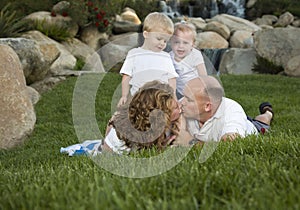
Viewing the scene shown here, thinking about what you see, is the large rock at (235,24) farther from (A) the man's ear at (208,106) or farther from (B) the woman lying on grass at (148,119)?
(B) the woman lying on grass at (148,119)

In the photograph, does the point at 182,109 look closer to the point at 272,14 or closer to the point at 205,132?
the point at 205,132

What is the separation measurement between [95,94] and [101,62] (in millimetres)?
5260

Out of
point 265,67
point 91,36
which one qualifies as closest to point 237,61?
point 265,67

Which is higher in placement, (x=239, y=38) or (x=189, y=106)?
(x=189, y=106)

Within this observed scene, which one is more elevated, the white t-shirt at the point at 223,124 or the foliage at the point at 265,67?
the white t-shirt at the point at 223,124

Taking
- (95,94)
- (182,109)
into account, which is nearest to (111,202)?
(182,109)

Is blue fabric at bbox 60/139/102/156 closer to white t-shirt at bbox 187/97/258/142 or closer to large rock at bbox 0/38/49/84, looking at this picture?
white t-shirt at bbox 187/97/258/142

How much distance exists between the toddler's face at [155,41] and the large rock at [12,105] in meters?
2.04

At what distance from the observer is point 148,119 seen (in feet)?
12.6

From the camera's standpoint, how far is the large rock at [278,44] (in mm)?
14242

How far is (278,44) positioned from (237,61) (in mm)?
1672

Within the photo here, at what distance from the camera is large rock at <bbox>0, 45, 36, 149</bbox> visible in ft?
19.6

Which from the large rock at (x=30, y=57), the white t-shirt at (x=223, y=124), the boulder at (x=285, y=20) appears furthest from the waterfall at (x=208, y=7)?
the white t-shirt at (x=223, y=124)

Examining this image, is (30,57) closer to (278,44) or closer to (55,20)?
(55,20)
